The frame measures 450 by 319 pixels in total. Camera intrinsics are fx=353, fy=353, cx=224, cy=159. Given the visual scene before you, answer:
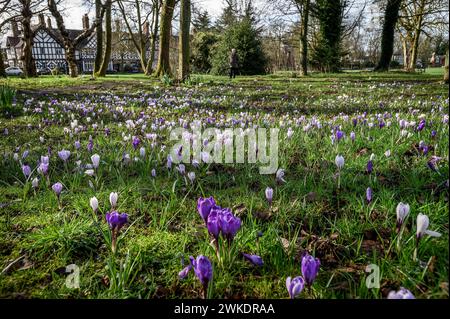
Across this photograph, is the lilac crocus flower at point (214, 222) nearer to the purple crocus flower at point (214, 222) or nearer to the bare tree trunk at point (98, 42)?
the purple crocus flower at point (214, 222)

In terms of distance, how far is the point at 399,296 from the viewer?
110cm

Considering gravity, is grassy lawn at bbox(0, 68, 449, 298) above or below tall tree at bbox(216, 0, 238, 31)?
below

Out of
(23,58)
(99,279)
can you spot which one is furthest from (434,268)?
(23,58)

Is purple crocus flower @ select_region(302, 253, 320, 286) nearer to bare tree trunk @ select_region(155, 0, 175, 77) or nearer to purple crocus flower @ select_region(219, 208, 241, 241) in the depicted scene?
purple crocus flower @ select_region(219, 208, 241, 241)

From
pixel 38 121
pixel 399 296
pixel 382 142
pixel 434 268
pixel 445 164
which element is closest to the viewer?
pixel 399 296

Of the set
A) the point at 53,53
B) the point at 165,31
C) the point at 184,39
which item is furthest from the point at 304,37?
the point at 53,53

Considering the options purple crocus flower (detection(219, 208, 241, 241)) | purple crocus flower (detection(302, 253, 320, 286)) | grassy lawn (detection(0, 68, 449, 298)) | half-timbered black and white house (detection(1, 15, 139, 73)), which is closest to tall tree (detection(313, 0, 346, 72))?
grassy lawn (detection(0, 68, 449, 298))

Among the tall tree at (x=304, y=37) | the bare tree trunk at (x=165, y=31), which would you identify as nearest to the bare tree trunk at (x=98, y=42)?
the bare tree trunk at (x=165, y=31)

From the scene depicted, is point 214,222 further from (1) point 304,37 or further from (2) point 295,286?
(1) point 304,37

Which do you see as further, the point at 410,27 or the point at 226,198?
the point at 410,27

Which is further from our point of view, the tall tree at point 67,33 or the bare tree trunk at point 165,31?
the tall tree at point 67,33

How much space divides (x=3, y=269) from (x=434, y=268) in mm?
1968

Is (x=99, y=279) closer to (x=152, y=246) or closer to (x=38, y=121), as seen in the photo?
(x=152, y=246)

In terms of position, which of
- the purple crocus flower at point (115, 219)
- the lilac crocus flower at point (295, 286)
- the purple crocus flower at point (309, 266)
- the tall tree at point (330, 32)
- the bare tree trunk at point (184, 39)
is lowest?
the lilac crocus flower at point (295, 286)
